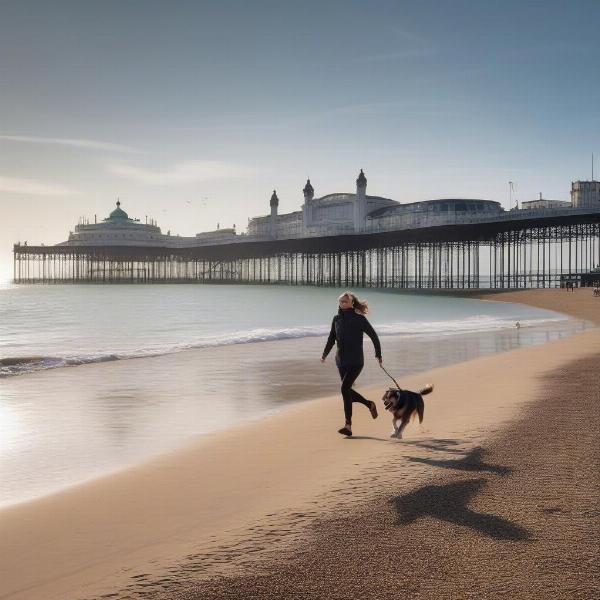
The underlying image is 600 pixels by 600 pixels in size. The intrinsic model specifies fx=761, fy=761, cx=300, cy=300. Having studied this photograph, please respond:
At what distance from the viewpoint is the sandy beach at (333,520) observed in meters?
4.51

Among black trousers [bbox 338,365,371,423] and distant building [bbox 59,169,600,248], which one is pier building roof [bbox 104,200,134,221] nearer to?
distant building [bbox 59,169,600,248]

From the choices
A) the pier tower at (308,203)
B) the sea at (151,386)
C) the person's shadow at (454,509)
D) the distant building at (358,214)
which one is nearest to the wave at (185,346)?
the sea at (151,386)

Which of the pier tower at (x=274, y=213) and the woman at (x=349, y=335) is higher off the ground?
the pier tower at (x=274, y=213)

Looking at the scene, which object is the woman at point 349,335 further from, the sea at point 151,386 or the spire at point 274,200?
the spire at point 274,200

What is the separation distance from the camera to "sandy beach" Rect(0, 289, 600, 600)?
4512mm

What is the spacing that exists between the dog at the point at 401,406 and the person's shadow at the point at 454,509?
2091mm

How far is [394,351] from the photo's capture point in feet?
75.1

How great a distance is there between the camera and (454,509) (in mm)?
5777

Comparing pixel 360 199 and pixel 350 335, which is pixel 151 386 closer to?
pixel 350 335

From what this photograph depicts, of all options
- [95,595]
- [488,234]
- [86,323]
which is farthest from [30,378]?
[488,234]

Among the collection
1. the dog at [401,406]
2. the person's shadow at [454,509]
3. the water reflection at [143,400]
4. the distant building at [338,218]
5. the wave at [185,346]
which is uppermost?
the distant building at [338,218]

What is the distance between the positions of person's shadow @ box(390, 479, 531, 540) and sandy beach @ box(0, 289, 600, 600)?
0.8 inches

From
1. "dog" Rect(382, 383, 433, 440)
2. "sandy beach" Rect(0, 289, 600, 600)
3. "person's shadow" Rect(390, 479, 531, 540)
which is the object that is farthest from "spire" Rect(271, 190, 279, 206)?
"person's shadow" Rect(390, 479, 531, 540)

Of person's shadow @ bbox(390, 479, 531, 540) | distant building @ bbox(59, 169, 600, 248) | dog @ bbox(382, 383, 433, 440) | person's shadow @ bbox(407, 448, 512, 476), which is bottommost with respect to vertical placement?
person's shadow @ bbox(407, 448, 512, 476)
